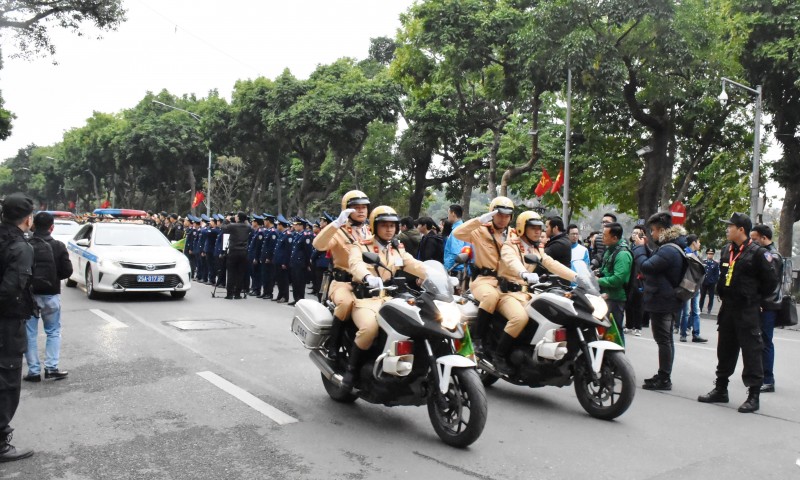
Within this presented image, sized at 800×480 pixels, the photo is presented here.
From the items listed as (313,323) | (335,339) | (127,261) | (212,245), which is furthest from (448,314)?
(212,245)

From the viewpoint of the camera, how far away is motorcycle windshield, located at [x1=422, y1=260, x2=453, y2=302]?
5.06 metres

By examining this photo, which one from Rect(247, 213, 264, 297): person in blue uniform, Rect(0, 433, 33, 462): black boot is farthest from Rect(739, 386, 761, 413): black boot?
Rect(247, 213, 264, 297): person in blue uniform

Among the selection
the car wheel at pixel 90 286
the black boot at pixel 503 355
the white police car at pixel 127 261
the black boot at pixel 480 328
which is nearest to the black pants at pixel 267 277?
the white police car at pixel 127 261

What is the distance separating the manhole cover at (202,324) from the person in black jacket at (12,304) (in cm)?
500

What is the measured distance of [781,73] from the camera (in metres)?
22.2

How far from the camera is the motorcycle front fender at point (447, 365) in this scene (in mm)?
4779

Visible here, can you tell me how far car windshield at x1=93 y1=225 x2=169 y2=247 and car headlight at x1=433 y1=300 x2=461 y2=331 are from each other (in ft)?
33.7

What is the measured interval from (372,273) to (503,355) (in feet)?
5.31

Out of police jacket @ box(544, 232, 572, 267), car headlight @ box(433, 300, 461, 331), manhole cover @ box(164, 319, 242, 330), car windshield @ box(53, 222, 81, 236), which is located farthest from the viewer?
car windshield @ box(53, 222, 81, 236)

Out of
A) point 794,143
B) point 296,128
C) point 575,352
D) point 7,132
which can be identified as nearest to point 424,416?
point 575,352

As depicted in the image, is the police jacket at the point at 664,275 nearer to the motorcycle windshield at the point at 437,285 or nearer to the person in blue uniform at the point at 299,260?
the motorcycle windshield at the point at 437,285

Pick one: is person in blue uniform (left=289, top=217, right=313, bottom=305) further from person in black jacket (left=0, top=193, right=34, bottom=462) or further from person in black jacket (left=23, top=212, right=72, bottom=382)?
person in black jacket (left=0, top=193, right=34, bottom=462)

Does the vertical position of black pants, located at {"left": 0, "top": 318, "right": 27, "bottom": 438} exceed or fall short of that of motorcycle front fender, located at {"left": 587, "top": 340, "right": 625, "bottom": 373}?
it falls short

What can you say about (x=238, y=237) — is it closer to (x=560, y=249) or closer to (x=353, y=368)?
(x=560, y=249)
